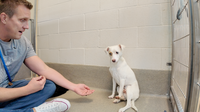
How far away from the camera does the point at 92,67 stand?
1.73 metres

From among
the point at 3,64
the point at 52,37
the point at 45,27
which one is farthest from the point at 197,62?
the point at 45,27

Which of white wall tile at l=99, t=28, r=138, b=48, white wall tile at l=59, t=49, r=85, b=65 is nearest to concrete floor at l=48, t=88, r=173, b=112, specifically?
white wall tile at l=59, t=49, r=85, b=65

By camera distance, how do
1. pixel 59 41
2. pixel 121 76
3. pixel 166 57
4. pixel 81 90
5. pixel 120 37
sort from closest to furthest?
pixel 81 90, pixel 121 76, pixel 166 57, pixel 120 37, pixel 59 41

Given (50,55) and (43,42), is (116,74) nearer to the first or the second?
(50,55)

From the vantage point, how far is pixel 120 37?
157cm

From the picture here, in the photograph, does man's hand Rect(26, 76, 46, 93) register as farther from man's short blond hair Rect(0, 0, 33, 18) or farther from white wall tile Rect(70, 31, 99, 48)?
white wall tile Rect(70, 31, 99, 48)

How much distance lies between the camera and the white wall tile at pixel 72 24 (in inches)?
71.5

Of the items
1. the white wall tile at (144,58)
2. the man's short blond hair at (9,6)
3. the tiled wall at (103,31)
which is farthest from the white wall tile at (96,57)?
the man's short blond hair at (9,6)

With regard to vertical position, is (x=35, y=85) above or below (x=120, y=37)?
below

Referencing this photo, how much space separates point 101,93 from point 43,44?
1.37 meters

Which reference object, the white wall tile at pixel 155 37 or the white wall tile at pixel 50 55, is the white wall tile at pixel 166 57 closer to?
the white wall tile at pixel 155 37

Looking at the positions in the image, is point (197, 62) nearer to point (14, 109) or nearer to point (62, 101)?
point (62, 101)

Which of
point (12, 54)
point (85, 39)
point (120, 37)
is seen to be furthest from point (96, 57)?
point (12, 54)

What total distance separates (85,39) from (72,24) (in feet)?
1.09
